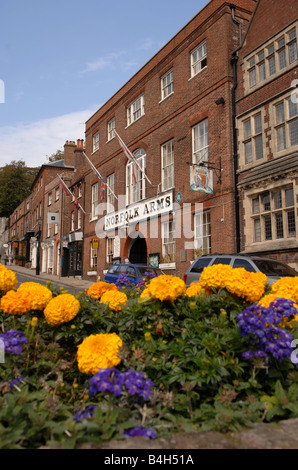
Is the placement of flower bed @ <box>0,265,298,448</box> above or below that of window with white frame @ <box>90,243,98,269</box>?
below

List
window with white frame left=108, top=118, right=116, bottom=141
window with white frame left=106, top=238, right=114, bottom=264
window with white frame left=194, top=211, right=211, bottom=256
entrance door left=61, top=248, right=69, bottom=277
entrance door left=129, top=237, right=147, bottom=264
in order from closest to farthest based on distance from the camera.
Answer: window with white frame left=194, top=211, right=211, bottom=256, entrance door left=129, top=237, right=147, bottom=264, window with white frame left=106, top=238, right=114, bottom=264, window with white frame left=108, top=118, right=116, bottom=141, entrance door left=61, top=248, right=69, bottom=277

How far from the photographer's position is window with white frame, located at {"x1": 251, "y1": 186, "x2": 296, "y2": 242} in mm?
12094

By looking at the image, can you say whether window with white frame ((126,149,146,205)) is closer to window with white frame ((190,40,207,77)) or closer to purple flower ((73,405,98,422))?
window with white frame ((190,40,207,77))

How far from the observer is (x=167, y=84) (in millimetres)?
19125

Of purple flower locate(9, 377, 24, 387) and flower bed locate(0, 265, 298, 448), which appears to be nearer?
flower bed locate(0, 265, 298, 448)

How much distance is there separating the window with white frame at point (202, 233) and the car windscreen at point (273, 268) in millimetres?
5546

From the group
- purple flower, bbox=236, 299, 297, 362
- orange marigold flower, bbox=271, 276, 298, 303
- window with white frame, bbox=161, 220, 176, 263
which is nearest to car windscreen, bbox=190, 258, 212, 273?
window with white frame, bbox=161, 220, 176, 263

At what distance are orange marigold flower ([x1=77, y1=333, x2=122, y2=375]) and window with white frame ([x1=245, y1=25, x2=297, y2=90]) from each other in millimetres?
12813

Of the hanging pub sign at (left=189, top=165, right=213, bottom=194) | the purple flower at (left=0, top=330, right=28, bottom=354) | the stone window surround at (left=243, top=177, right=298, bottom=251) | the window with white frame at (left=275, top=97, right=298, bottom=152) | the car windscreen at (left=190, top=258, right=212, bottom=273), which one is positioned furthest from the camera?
the hanging pub sign at (left=189, top=165, right=213, bottom=194)

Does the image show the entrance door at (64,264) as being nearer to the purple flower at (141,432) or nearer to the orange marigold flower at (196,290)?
the orange marigold flower at (196,290)

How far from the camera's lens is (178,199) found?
1684cm

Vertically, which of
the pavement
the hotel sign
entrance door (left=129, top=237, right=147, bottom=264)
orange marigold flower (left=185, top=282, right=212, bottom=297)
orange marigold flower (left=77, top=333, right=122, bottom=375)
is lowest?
the pavement
